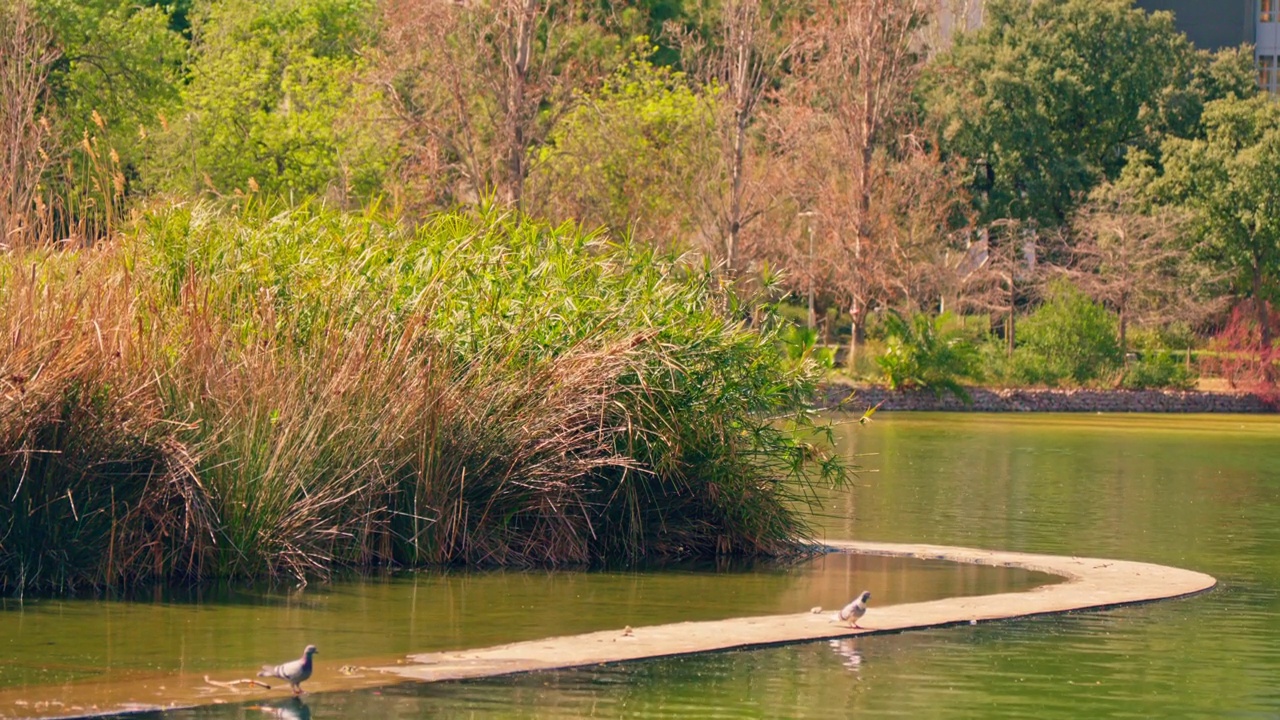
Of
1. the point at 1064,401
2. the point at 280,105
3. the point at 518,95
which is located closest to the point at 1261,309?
the point at 1064,401

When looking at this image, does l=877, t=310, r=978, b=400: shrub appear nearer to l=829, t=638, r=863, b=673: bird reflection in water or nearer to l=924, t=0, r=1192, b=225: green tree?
l=924, t=0, r=1192, b=225: green tree

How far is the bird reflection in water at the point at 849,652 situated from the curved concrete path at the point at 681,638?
0.11m

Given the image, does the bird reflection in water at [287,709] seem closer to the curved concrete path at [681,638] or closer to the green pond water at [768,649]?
the green pond water at [768,649]

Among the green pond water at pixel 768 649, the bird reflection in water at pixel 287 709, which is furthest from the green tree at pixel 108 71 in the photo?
the bird reflection in water at pixel 287 709

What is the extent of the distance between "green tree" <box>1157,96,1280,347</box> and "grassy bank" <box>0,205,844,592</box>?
1706 inches

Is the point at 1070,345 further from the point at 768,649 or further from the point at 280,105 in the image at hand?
the point at 768,649

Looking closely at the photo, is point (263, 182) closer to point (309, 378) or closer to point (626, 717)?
point (309, 378)

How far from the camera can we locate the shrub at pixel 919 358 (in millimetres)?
48688

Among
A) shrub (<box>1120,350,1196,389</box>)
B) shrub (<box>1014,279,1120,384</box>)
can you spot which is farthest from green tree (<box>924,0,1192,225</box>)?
shrub (<box>1120,350,1196,389</box>)

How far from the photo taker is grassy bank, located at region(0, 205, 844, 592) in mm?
13492

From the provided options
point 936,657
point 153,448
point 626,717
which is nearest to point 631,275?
point 153,448

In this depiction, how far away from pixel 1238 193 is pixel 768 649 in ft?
163

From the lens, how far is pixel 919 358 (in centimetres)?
4878

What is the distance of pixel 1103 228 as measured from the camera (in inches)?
2229
